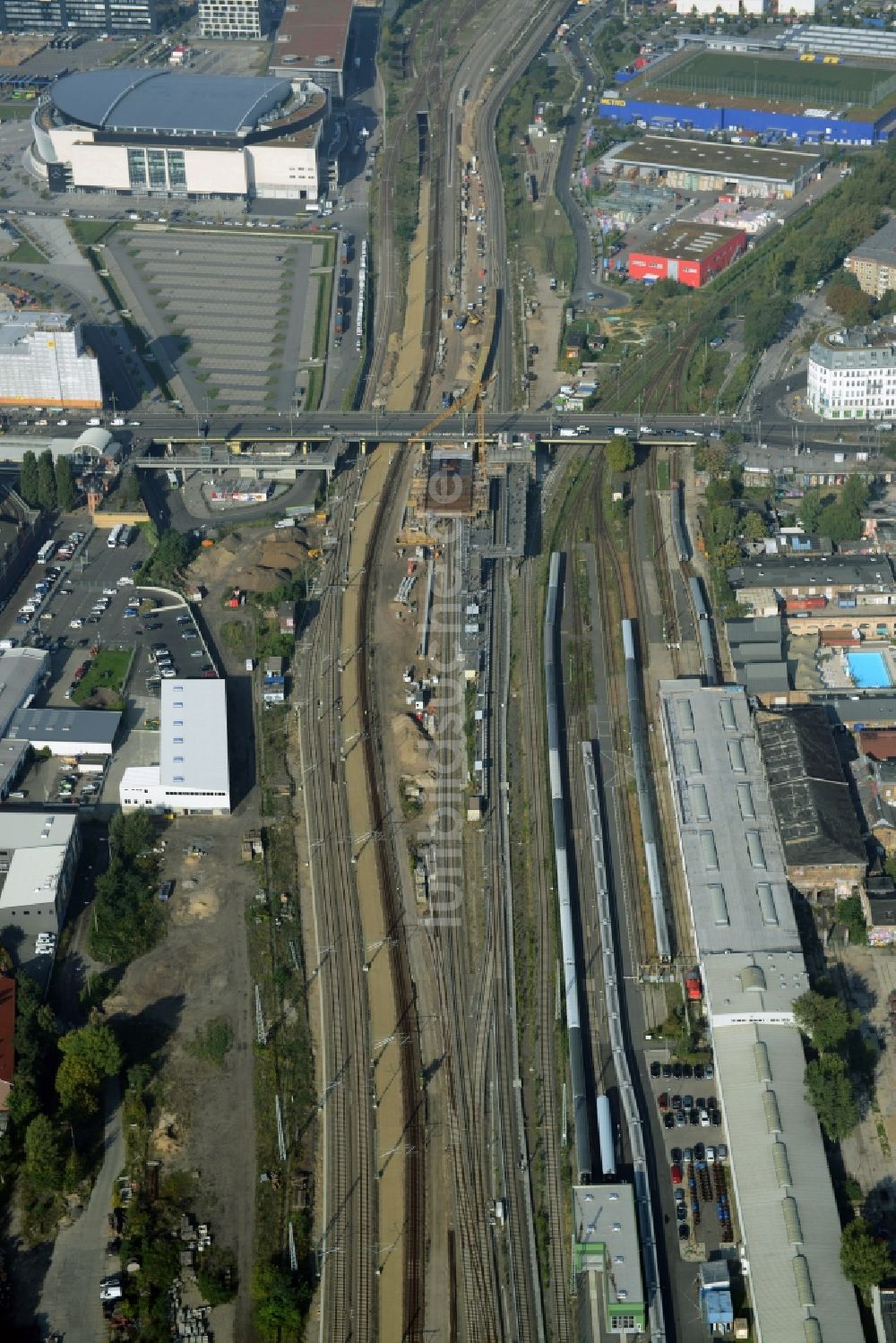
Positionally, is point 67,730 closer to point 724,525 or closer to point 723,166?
point 724,525

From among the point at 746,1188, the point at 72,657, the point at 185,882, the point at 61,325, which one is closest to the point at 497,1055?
the point at 746,1188

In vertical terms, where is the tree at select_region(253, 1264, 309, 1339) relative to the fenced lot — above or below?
below

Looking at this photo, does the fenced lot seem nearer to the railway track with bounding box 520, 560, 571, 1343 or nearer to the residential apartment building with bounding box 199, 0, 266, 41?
the railway track with bounding box 520, 560, 571, 1343

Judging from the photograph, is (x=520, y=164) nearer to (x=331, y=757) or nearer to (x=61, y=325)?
(x=61, y=325)

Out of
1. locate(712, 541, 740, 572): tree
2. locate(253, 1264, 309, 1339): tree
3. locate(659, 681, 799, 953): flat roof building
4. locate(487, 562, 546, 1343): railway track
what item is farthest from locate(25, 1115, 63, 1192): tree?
locate(712, 541, 740, 572): tree

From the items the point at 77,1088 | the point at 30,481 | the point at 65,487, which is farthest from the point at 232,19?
the point at 77,1088

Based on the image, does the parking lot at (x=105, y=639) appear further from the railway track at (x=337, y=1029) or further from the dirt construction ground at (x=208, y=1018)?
the railway track at (x=337, y=1029)
